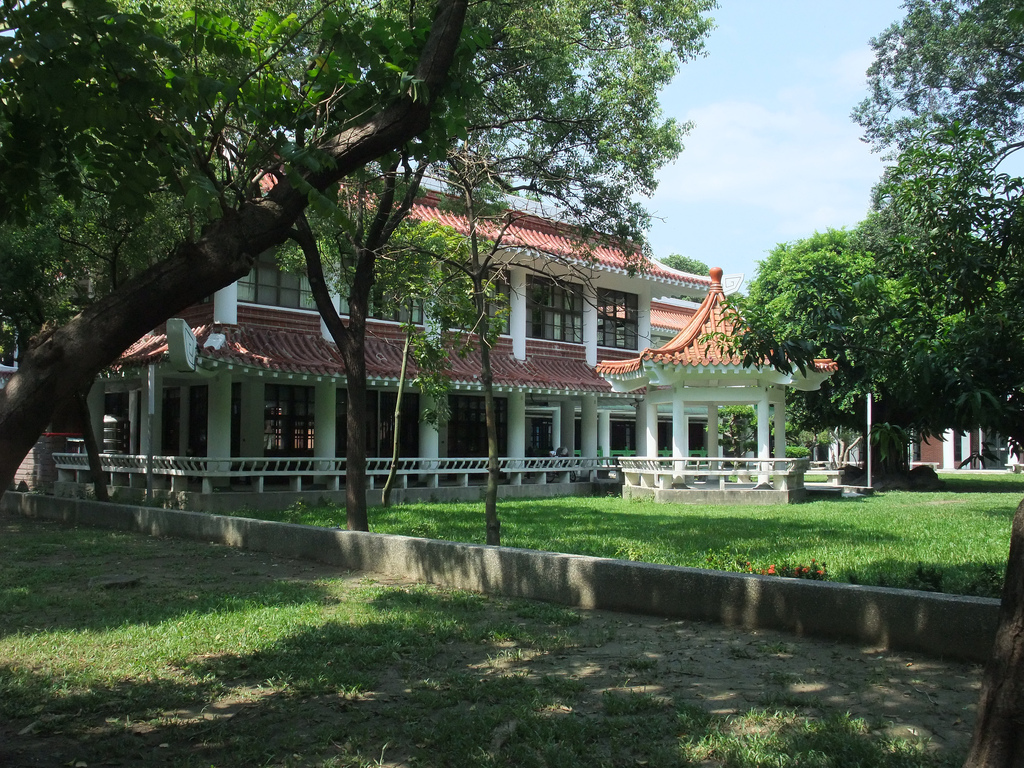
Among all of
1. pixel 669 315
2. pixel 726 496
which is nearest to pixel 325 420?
pixel 726 496

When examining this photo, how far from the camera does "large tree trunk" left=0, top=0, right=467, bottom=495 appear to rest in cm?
362

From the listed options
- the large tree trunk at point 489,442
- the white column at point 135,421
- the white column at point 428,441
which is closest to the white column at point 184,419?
the white column at point 135,421

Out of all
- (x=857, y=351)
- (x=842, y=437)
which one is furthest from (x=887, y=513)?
(x=842, y=437)

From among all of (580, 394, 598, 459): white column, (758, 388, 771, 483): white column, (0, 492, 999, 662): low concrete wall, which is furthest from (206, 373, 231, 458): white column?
(758, 388, 771, 483): white column

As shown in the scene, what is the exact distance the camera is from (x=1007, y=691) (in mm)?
3094

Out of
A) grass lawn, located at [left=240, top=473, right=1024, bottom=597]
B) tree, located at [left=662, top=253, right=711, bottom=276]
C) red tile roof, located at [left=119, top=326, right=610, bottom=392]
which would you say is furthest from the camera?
tree, located at [left=662, top=253, right=711, bottom=276]

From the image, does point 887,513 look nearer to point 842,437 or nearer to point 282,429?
point 282,429

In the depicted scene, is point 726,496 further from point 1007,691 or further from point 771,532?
point 1007,691

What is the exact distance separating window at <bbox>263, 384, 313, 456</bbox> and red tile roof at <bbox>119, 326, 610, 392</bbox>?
1.91 meters

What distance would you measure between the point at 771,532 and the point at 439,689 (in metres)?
8.91

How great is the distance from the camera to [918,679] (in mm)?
5352

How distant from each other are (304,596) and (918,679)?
5.32 m

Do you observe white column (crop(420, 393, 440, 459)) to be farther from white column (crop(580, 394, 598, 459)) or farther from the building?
Answer: white column (crop(580, 394, 598, 459))

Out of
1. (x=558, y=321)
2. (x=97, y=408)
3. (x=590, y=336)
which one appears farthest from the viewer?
(x=590, y=336)
